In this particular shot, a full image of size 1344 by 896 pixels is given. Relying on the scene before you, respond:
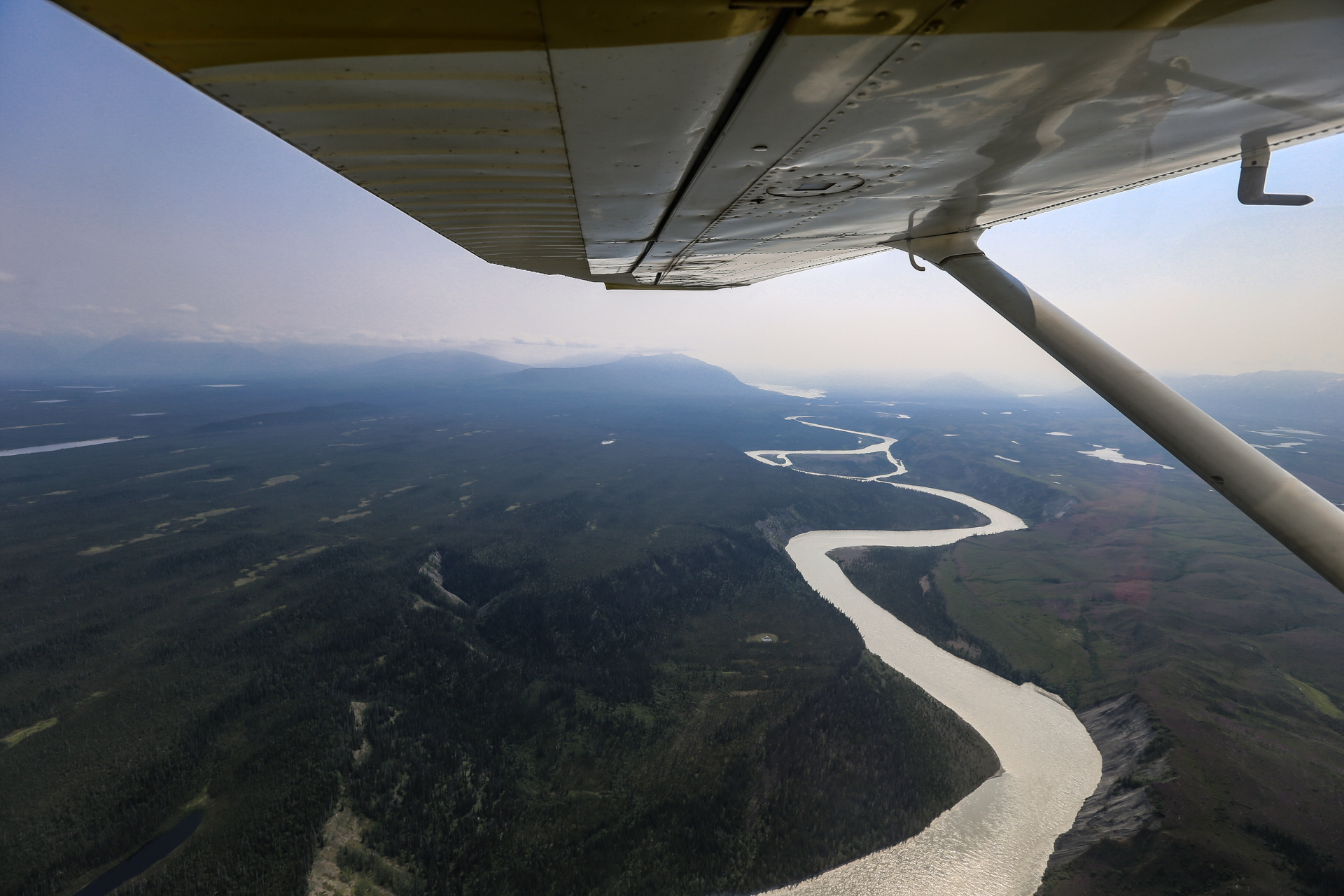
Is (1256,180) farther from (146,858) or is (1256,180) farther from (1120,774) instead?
(146,858)

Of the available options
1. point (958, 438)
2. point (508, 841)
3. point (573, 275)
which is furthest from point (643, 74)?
point (958, 438)

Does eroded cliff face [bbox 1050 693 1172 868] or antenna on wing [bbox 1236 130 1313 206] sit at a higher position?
antenna on wing [bbox 1236 130 1313 206]

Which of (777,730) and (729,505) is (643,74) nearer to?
(777,730)

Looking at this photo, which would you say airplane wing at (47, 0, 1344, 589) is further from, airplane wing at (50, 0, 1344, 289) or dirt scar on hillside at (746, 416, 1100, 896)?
dirt scar on hillside at (746, 416, 1100, 896)

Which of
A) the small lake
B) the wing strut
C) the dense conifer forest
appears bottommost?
the small lake

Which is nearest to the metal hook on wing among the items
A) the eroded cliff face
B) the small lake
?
the eroded cliff face

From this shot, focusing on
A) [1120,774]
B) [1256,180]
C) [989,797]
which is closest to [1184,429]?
[1256,180]
